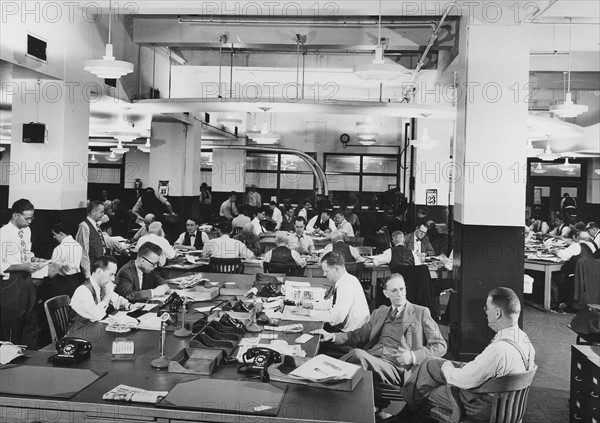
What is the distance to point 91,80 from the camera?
25.6ft

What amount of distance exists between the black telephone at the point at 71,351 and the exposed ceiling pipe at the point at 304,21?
5734 millimetres

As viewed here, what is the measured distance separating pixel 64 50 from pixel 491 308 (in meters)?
5.88

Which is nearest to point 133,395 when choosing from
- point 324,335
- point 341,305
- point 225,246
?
point 324,335

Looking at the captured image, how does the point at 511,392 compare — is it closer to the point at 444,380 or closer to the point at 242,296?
the point at 444,380

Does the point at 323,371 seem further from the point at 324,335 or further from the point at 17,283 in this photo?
the point at 17,283

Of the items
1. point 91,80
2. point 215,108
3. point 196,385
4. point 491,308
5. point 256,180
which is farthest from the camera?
point 256,180

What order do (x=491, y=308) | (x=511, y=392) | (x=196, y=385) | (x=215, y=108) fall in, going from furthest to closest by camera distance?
(x=215, y=108), (x=491, y=308), (x=511, y=392), (x=196, y=385)

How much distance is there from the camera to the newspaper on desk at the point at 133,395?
259 centimetres

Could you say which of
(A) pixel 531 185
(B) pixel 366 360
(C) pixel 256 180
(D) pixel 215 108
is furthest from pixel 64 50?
(A) pixel 531 185

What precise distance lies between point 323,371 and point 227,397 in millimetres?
558

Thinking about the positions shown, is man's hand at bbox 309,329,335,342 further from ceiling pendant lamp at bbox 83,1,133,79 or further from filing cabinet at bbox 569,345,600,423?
ceiling pendant lamp at bbox 83,1,133,79

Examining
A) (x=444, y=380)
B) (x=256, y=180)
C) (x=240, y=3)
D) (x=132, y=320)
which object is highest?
(x=240, y=3)

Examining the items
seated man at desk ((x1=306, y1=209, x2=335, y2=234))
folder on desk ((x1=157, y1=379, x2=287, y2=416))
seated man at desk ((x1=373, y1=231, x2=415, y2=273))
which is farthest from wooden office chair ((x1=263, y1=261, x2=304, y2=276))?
seated man at desk ((x1=306, y1=209, x2=335, y2=234))

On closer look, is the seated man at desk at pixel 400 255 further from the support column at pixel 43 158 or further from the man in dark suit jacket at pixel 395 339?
the support column at pixel 43 158
